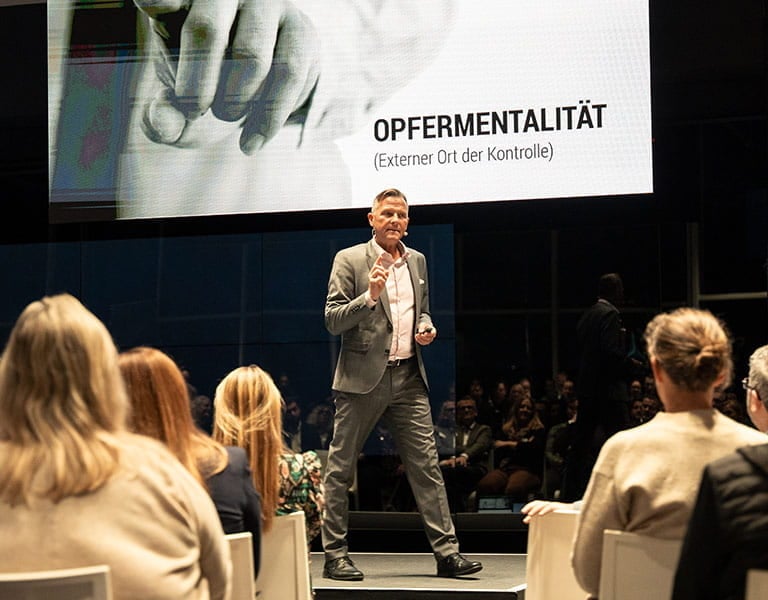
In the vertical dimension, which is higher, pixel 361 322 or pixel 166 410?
pixel 361 322

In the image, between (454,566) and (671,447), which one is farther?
(454,566)

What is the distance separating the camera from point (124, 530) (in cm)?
187

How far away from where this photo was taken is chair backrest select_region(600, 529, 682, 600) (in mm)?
2338

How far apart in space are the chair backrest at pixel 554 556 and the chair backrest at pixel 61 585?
4.52ft

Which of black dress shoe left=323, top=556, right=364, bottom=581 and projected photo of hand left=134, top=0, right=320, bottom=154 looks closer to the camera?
black dress shoe left=323, top=556, right=364, bottom=581

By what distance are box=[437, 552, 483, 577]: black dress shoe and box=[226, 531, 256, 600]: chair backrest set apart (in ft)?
8.34

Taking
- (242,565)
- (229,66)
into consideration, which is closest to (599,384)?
(229,66)

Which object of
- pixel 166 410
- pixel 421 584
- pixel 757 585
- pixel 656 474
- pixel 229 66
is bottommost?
pixel 421 584

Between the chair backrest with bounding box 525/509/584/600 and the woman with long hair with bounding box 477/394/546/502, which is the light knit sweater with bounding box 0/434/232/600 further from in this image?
the woman with long hair with bounding box 477/394/546/502

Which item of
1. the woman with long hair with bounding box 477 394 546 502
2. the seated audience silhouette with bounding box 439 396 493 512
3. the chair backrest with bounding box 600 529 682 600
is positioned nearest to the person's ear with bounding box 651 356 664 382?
the chair backrest with bounding box 600 529 682 600

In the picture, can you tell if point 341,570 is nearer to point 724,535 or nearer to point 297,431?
point 297,431

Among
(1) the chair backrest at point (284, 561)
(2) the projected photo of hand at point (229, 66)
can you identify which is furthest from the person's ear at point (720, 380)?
(2) the projected photo of hand at point (229, 66)

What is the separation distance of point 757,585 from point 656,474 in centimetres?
55

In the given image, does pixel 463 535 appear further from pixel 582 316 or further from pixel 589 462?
pixel 582 316
